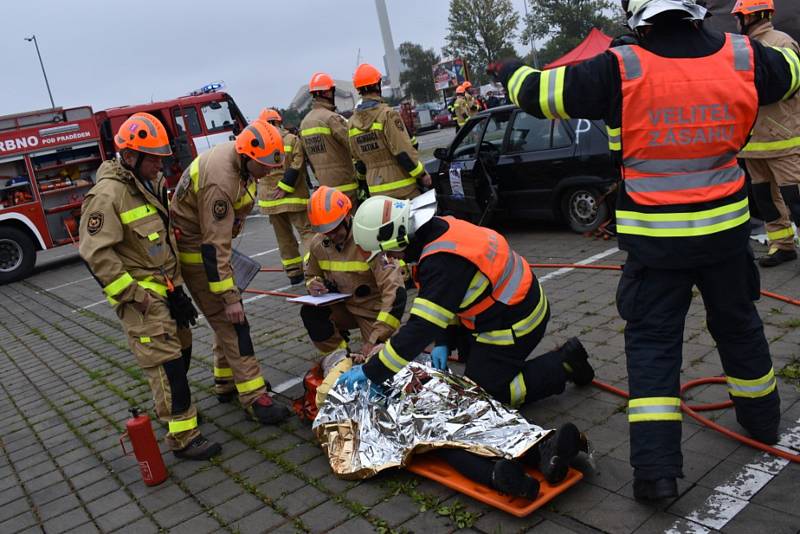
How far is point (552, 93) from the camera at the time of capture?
2.97 m

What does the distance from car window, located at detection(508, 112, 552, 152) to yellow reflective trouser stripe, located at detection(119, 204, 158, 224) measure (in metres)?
4.98

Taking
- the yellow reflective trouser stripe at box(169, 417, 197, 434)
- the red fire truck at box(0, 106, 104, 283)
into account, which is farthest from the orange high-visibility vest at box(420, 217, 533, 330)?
the red fire truck at box(0, 106, 104, 283)

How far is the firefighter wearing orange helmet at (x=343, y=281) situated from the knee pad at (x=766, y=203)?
11.1 feet

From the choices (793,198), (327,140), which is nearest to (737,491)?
(793,198)

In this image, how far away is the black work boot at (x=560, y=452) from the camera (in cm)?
302

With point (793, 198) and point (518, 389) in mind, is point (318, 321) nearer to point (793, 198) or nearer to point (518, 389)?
point (518, 389)

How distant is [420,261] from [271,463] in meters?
1.57

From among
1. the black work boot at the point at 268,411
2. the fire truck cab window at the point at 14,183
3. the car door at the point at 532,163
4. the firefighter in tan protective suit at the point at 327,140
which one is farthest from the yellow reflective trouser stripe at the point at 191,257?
the fire truck cab window at the point at 14,183

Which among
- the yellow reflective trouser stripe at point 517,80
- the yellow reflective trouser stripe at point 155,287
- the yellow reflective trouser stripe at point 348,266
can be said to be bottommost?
the yellow reflective trouser stripe at point 348,266

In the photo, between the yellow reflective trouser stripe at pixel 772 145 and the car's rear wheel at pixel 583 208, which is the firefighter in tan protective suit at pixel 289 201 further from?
the yellow reflective trouser stripe at pixel 772 145

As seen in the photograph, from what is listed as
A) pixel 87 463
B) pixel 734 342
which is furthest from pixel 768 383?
pixel 87 463

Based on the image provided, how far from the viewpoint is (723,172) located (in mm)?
2922

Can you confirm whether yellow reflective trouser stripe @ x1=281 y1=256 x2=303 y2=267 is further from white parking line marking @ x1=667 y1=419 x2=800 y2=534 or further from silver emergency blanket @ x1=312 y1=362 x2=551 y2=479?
white parking line marking @ x1=667 y1=419 x2=800 y2=534

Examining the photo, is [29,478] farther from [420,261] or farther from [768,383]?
[768,383]
